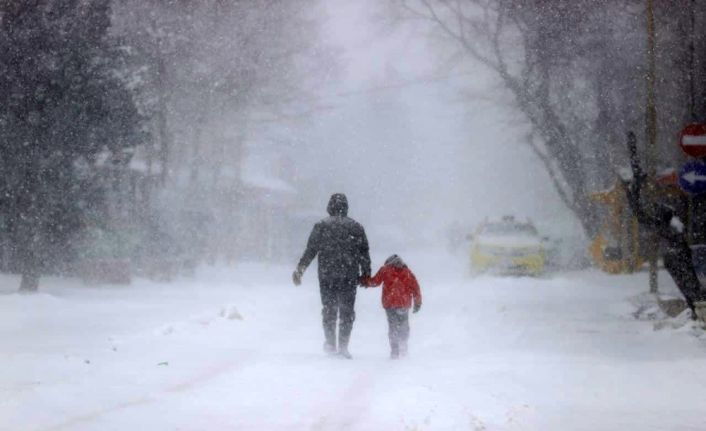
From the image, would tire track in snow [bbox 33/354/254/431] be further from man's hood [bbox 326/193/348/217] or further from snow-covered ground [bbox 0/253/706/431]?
man's hood [bbox 326/193/348/217]

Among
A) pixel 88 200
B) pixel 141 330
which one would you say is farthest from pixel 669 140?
pixel 141 330

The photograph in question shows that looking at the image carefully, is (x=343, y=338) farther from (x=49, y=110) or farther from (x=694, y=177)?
(x=49, y=110)

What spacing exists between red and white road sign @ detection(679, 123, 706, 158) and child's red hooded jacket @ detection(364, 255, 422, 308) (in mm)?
4268

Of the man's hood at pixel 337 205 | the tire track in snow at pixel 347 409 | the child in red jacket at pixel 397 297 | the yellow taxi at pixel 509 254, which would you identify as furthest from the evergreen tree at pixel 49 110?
the tire track in snow at pixel 347 409

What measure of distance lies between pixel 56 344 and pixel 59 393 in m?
4.08

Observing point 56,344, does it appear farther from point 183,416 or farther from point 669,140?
point 669,140

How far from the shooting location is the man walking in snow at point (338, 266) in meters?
9.87

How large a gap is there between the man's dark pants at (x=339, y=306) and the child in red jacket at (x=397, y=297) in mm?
317

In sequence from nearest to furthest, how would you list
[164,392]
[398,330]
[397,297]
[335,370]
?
[164,392]
[335,370]
[397,297]
[398,330]

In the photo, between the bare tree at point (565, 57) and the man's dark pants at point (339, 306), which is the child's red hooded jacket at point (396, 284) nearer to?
the man's dark pants at point (339, 306)

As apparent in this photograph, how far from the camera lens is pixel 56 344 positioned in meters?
10.6

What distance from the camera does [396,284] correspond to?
1031 cm

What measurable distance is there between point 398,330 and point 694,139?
485cm

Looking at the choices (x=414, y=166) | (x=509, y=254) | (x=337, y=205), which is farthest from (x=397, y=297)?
(x=414, y=166)
